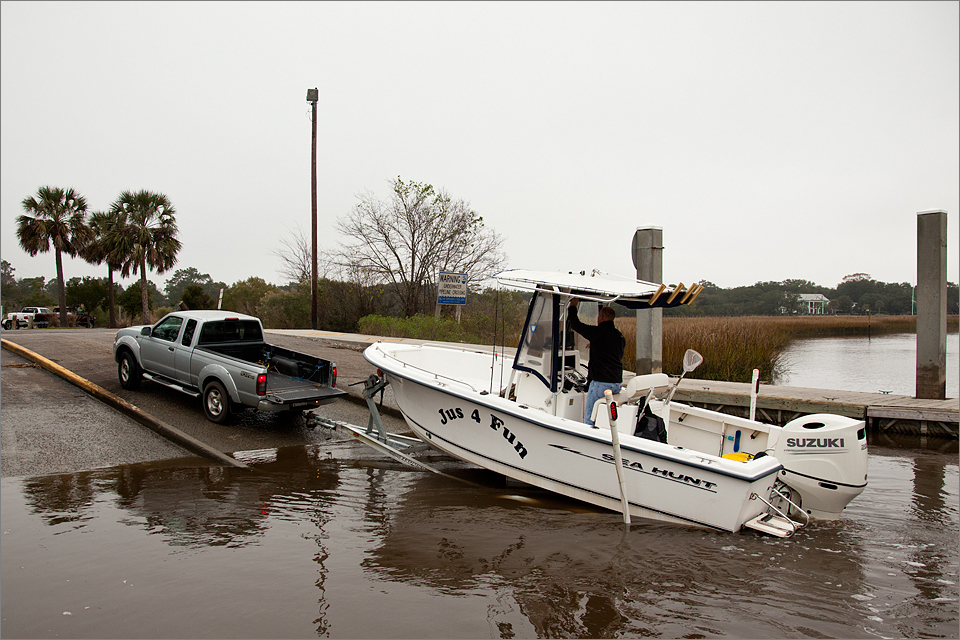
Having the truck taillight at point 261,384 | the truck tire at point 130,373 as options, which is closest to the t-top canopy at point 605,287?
the truck taillight at point 261,384

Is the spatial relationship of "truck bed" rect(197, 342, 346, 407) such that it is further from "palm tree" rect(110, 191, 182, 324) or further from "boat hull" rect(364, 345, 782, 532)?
"palm tree" rect(110, 191, 182, 324)

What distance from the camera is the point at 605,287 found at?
20.2 ft

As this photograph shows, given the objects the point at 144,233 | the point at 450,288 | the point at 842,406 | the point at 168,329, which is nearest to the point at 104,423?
the point at 168,329

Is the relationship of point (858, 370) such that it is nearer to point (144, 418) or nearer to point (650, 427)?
point (650, 427)

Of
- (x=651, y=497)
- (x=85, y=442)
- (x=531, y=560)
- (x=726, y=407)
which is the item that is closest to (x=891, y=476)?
(x=726, y=407)

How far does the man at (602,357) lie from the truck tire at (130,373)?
7365 mm

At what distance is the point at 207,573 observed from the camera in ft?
14.4

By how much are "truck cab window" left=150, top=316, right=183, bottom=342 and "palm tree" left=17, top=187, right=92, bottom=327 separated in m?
31.2

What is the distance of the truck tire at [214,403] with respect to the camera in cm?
840

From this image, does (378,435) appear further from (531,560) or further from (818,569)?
(818,569)

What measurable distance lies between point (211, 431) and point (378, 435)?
2526 millimetres

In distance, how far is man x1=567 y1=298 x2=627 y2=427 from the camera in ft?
21.0

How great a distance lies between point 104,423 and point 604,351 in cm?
691

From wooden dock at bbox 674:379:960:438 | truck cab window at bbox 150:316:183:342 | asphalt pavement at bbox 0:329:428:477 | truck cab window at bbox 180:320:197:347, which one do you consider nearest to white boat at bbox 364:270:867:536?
asphalt pavement at bbox 0:329:428:477
